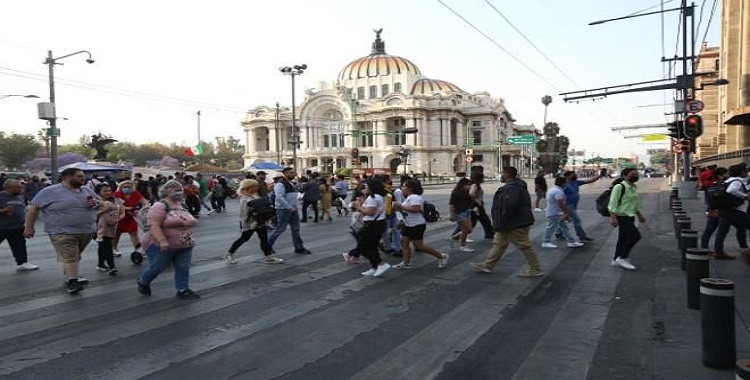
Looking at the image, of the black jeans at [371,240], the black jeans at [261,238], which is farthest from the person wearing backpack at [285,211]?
the black jeans at [371,240]

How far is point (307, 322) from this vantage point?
5.62 m

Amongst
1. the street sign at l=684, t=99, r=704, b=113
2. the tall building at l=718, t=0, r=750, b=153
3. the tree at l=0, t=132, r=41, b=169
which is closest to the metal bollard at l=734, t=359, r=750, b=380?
the street sign at l=684, t=99, r=704, b=113

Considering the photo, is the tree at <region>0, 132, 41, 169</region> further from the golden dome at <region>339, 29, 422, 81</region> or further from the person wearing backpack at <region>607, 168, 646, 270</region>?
the person wearing backpack at <region>607, 168, 646, 270</region>

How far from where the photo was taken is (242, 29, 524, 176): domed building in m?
101

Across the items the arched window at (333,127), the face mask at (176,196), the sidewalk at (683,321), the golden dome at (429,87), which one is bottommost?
the sidewalk at (683,321)

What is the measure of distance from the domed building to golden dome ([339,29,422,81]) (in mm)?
217

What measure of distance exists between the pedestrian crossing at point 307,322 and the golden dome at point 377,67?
10833 centimetres

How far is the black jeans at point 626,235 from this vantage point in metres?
8.34

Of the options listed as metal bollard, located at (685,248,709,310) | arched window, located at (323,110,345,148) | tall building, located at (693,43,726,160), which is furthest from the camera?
arched window, located at (323,110,345,148)

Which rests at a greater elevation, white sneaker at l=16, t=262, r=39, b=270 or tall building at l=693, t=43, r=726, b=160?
tall building at l=693, t=43, r=726, b=160

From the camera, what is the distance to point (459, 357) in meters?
4.55

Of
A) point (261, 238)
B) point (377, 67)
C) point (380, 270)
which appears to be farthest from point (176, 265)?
point (377, 67)

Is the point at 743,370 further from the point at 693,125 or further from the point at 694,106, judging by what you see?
the point at 694,106

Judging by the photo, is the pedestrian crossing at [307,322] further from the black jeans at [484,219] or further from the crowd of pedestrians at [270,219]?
the black jeans at [484,219]
